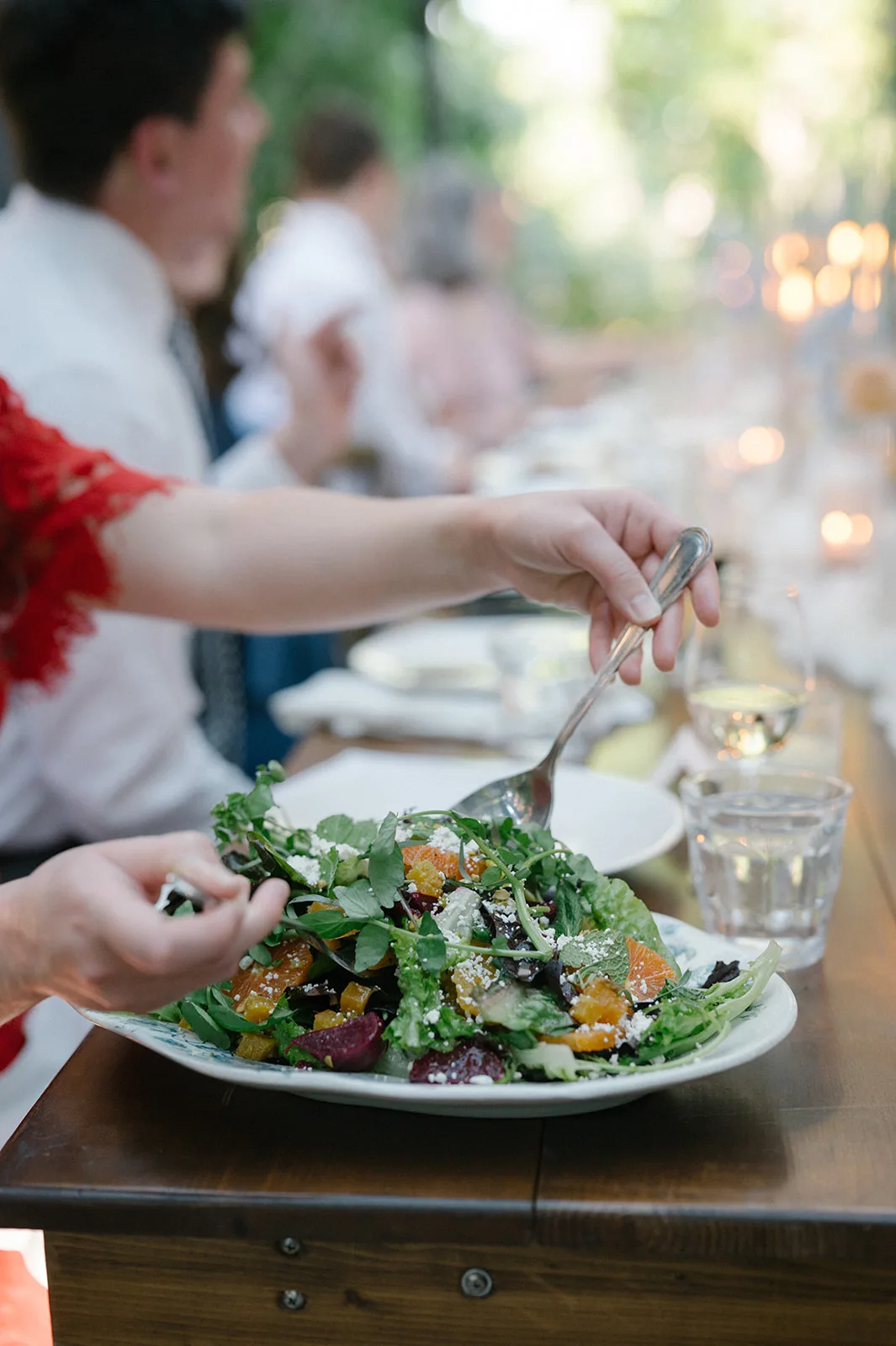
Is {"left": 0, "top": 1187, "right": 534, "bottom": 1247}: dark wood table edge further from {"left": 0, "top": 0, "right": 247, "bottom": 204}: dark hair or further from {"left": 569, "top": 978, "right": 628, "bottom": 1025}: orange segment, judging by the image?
{"left": 0, "top": 0, "right": 247, "bottom": 204}: dark hair

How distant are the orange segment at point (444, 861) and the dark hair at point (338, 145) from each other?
12.6 ft

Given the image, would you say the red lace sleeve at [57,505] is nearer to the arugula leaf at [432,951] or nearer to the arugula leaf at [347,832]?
the arugula leaf at [347,832]

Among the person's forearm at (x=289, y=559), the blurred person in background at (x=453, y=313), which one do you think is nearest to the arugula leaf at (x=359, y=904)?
the person's forearm at (x=289, y=559)

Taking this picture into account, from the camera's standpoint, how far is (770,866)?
0.85 metres

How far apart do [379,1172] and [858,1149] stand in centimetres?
21

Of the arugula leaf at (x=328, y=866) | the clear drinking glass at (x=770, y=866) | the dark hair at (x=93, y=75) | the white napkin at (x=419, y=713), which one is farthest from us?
the dark hair at (x=93, y=75)

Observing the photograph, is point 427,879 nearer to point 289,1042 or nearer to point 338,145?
point 289,1042

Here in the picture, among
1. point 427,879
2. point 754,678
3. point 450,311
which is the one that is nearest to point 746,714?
point 754,678

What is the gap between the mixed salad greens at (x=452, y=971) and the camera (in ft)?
2.07

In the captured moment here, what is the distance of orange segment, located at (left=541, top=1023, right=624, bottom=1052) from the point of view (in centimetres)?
63

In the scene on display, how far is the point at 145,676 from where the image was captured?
1594 millimetres

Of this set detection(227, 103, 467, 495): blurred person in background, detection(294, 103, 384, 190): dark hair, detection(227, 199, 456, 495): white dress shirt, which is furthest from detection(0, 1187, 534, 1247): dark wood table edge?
detection(294, 103, 384, 190): dark hair

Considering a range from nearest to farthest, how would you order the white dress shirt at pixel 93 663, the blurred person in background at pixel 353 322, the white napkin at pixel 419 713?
the white napkin at pixel 419 713, the white dress shirt at pixel 93 663, the blurred person in background at pixel 353 322

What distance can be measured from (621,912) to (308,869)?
0.16 metres
